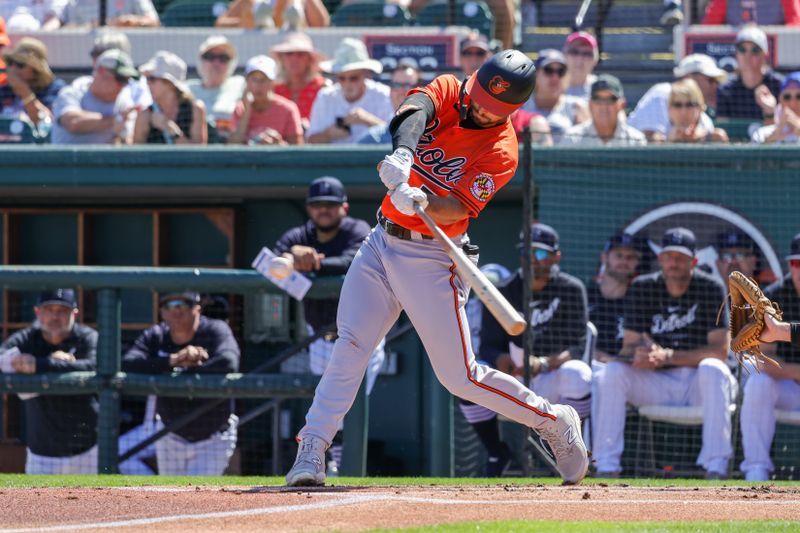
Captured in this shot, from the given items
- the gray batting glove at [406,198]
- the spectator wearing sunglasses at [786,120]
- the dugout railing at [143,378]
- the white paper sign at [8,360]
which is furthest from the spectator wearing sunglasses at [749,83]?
the gray batting glove at [406,198]

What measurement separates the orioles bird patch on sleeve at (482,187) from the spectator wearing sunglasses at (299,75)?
495 cm

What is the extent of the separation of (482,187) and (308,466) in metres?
1.25

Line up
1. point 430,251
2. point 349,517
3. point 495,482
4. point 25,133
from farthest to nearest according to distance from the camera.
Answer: point 25,133 < point 495,482 < point 430,251 < point 349,517

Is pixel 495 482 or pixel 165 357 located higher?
pixel 165 357

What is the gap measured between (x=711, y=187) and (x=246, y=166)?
306cm

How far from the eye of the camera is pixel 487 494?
4.86 meters

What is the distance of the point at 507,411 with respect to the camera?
5.00 metres

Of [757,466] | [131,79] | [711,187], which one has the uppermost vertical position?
[131,79]

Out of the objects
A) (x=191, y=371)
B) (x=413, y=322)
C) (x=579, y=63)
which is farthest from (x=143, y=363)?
(x=579, y=63)

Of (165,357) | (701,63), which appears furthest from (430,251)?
(701,63)

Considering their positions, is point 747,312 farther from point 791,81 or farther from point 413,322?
point 791,81

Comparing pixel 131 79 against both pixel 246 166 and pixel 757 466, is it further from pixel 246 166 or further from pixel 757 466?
pixel 757 466

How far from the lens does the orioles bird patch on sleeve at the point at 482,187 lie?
4.87 m

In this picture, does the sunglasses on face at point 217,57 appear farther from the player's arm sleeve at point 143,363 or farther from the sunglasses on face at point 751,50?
the sunglasses on face at point 751,50
